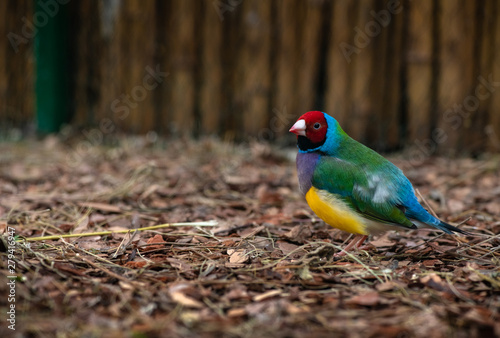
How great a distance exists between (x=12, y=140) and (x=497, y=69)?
5.41 meters

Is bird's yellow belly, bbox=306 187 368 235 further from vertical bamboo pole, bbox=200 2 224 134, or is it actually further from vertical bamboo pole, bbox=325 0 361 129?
vertical bamboo pole, bbox=200 2 224 134

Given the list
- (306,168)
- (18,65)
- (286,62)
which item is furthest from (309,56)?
(18,65)

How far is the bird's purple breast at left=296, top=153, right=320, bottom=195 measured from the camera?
3.08 meters

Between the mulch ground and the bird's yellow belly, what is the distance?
16cm

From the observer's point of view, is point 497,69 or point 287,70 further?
point 287,70

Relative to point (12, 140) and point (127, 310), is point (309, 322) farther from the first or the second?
point (12, 140)

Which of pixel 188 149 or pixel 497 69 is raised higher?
pixel 497 69

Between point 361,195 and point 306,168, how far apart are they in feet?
1.08

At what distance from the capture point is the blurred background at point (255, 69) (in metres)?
5.59

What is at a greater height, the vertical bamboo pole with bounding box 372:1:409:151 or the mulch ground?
the vertical bamboo pole with bounding box 372:1:409:151

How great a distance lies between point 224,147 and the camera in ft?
19.5

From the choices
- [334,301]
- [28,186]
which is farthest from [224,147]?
[334,301]

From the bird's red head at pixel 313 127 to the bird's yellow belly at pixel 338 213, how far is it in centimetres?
32

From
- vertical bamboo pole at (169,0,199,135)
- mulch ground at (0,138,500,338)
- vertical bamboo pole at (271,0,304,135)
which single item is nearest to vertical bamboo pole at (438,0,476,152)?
mulch ground at (0,138,500,338)
